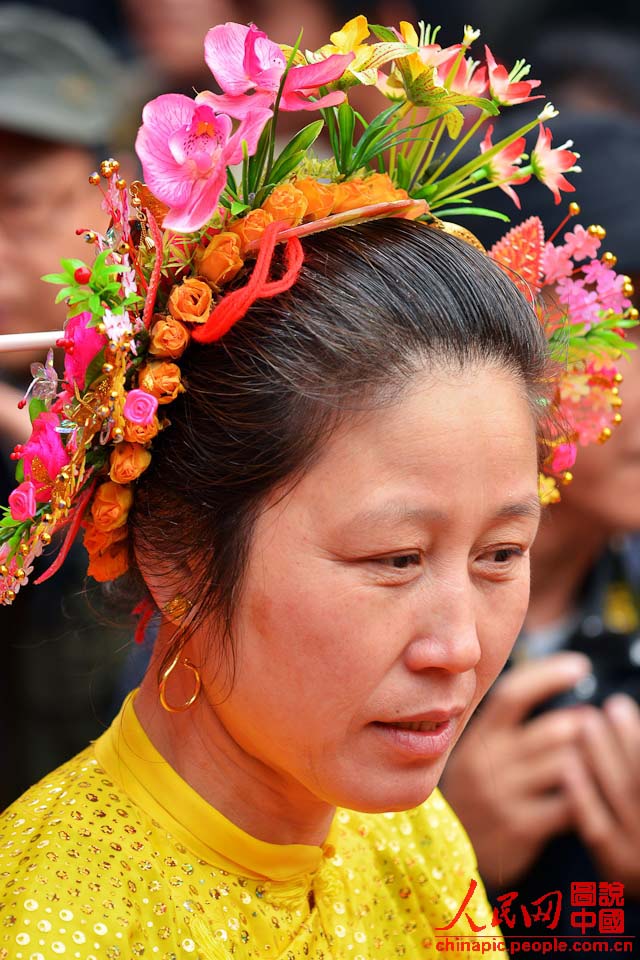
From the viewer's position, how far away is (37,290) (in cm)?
277

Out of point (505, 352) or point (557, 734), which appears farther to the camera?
point (557, 734)

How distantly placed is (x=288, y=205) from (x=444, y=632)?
461 millimetres

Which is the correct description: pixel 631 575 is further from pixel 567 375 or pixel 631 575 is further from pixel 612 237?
pixel 567 375

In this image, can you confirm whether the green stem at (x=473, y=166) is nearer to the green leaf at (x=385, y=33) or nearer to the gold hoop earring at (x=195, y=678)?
the green leaf at (x=385, y=33)

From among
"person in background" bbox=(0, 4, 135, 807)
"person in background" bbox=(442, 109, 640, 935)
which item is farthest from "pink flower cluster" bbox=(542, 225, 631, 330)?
"person in background" bbox=(0, 4, 135, 807)

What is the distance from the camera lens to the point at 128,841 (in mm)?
1233

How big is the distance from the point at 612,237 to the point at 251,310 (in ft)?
5.15

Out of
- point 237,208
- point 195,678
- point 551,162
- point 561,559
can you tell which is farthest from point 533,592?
point 237,208

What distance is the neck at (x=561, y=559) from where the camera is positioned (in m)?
2.67

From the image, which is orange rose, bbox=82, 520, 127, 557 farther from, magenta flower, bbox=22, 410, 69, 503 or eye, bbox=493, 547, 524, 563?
eye, bbox=493, 547, 524, 563

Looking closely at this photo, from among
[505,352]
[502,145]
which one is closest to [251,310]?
[505,352]

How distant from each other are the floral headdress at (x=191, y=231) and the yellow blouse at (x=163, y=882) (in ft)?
0.77

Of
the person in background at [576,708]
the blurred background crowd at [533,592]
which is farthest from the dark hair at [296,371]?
the person in background at [576,708]

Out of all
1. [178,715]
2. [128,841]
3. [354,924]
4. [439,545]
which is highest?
[439,545]
